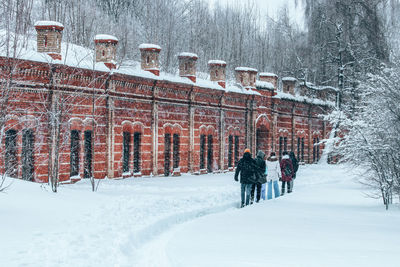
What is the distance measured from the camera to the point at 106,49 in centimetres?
2025

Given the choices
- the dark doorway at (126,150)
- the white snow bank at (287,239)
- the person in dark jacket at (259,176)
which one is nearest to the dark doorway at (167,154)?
the dark doorway at (126,150)

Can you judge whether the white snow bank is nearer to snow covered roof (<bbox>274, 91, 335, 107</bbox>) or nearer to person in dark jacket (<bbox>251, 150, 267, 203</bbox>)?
person in dark jacket (<bbox>251, 150, 267, 203</bbox>)

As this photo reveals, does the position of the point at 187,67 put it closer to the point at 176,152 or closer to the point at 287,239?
the point at 176,152

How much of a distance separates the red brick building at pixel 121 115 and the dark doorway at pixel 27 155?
0.11ft

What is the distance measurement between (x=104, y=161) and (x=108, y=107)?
1953mm

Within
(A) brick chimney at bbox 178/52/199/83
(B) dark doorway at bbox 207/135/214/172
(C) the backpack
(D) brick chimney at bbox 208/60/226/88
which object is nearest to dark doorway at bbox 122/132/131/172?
(A) brick chimney at bbox 178/52/199/83

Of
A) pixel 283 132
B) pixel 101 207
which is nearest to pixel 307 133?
pixel 283 132

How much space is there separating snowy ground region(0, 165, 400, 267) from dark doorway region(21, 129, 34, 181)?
104 inches

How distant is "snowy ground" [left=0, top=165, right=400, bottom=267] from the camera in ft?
24.5

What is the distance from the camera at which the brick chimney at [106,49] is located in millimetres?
20078

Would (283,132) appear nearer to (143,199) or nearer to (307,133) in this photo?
(307,133)

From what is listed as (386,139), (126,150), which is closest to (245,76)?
→ (126,150)

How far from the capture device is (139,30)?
153 feet

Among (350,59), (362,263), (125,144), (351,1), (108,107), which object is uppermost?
(351,1)
